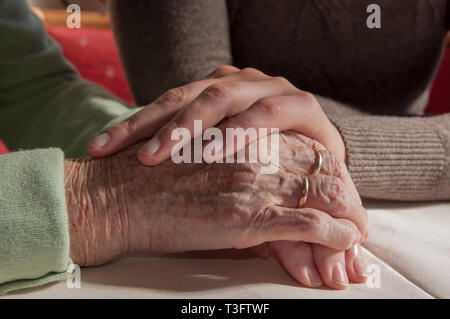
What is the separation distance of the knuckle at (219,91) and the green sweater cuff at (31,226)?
0.63ft

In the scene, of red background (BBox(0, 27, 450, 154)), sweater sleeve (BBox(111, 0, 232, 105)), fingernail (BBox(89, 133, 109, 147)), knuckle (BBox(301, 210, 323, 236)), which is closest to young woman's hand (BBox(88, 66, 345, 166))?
fingernail (BBox(89, 133, 109, 147))

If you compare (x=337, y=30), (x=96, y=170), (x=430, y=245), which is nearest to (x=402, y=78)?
(x=337, y=30)

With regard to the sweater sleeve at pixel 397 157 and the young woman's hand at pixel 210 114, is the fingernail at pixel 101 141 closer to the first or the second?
the young woman's hand at pixel 210 114

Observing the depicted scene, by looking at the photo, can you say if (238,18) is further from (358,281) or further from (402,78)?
(358,281)

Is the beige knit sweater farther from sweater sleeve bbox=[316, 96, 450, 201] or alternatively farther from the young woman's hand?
the young woman's hand

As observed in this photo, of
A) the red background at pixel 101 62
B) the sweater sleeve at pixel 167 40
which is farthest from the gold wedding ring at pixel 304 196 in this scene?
the red background at pixel 101 62

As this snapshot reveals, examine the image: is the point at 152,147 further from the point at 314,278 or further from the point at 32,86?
the point at 32,86

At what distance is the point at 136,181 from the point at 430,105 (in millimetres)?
1326

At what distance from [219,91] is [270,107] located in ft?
0.21

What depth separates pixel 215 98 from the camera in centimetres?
55

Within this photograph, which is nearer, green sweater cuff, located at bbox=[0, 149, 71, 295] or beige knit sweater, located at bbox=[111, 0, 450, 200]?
green sweater cuff, located at bbox=[0, 149, 71, 295]

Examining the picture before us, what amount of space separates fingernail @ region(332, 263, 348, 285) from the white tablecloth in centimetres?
1

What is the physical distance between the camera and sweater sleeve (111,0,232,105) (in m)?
0.81

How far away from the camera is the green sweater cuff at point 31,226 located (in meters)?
0.45
